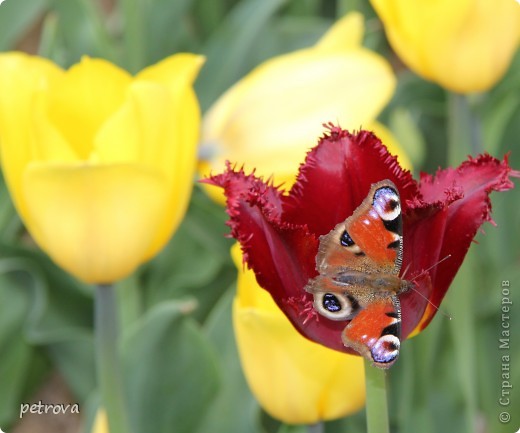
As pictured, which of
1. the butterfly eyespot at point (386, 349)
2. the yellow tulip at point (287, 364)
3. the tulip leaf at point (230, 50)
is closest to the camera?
the butterfly eyespot at point (386, 349)

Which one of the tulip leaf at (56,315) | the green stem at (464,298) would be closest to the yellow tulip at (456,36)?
the green stem at (464,298)

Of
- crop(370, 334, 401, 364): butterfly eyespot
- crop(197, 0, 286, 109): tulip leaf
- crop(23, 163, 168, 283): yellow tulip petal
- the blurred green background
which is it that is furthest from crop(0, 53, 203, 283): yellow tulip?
crop(197, 0, 286, 109): tulip leaf

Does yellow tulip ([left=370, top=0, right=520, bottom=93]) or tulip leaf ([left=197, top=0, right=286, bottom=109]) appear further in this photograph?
tulip leaf ([left=197, top=0, right=286, bottom=109])

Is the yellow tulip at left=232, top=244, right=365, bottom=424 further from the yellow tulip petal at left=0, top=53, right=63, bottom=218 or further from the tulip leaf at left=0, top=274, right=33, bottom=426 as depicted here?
the tulip leaf at left=0, top=274, right=33, bottom=426

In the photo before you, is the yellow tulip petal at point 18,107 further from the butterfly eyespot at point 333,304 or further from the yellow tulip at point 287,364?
the butterfly eyespot at point 333,304

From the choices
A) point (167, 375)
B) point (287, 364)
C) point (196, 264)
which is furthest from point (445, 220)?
point (196, 264)
